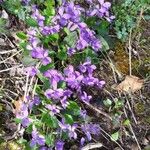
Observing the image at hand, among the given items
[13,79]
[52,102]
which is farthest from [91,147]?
[13,79]

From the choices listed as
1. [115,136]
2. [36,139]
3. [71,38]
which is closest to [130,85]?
[115,136]

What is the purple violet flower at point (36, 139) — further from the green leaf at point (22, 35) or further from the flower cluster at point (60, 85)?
the green leaf at point (22, 35)

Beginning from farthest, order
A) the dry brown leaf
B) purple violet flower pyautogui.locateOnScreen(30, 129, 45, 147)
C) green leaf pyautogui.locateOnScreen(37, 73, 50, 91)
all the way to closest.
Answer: the dry brown leaf → green leaf pyautogui.locateOnScreen(37, 73, 50, 91) → purple violet flower pyautogui.locateOnScreen(30, 129, 45, 147)

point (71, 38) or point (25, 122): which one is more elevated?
point (71, 38)

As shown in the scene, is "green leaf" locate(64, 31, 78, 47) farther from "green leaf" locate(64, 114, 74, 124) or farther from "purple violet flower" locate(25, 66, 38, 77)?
"green leaf" locate(64, 114, 74, 124)

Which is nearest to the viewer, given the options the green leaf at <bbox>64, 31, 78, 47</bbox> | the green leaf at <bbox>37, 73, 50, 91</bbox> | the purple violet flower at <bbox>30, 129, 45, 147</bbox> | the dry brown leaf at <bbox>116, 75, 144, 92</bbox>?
the purple violet flower at <bbox>30, 129, 45, 147</bbox>

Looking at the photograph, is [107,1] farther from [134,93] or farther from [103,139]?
[103,139]

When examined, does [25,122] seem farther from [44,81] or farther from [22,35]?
[22,35]

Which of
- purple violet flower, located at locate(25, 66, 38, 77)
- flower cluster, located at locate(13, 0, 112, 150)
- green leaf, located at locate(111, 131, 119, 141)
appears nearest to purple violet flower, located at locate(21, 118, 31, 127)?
flower cluster, located at locate(13, 0, 112, 150)

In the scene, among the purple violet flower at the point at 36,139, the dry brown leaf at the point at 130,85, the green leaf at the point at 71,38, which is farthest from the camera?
the dry brown leaf at the point at 130,85

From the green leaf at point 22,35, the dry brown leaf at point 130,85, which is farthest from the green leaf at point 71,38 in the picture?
the dry brown leaf at point 130,85
